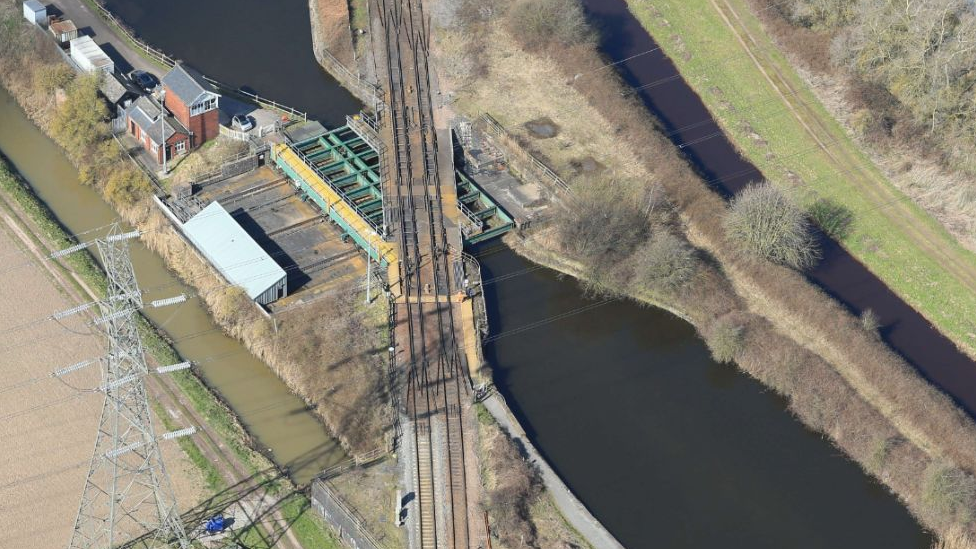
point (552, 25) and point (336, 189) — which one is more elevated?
point (552, 25)

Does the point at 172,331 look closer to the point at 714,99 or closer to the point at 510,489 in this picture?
the point at 510,489

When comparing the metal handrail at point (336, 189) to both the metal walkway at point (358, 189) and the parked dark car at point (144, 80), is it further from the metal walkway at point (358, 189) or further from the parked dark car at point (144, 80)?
the parked dark car at point (144, 80)

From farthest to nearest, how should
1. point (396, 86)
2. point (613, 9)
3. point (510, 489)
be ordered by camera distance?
point (613, 9) → point (396, 86) → point (510, 489)

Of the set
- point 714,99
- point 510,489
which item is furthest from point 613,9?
point 510,489

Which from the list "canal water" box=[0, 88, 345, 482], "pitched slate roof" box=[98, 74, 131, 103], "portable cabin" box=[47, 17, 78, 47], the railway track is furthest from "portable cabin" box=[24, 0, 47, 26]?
the railway track

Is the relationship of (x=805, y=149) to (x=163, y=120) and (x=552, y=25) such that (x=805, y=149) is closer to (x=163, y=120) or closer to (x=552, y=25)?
(x=552, y=25)

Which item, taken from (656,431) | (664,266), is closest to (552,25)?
(664,266)
